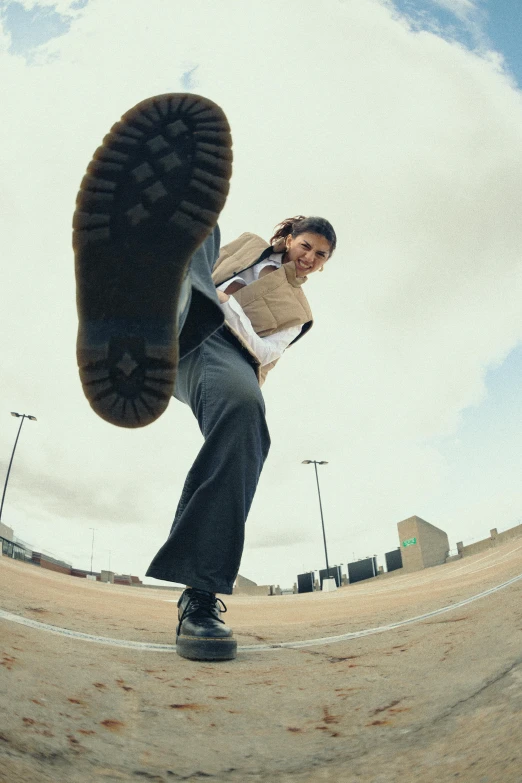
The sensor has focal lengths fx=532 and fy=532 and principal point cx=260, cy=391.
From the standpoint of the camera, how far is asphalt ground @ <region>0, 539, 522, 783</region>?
0.58 meters

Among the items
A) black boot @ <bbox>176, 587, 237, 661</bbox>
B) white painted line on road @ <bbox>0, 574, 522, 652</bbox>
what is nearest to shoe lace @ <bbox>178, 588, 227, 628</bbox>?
black boot @ <bbox>176, 587, 237, 661</bbox>

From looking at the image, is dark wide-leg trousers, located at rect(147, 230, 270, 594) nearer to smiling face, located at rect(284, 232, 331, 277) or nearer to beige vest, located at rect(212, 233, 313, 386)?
beige vest, located at rect(212, 233, 313, 386)

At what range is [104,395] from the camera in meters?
1.48

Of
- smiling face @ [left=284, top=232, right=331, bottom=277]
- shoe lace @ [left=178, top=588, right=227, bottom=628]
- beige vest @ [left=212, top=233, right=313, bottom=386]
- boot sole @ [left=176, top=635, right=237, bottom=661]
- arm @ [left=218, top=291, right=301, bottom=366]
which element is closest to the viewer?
boot sole @ [left=176, top=635, right=237, bottom=661]

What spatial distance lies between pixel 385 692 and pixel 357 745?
0.86ft

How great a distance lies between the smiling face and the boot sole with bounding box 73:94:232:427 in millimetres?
655

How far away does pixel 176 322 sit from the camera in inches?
58.6

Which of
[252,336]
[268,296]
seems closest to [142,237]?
[252,336]

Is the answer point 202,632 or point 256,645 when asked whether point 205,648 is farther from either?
point 256,645

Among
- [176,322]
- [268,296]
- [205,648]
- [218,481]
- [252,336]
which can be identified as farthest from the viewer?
[268,296]

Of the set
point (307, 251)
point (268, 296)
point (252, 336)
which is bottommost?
point (252, 336)

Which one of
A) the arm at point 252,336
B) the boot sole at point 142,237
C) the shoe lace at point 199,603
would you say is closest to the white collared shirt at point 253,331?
the arm at point 252,336

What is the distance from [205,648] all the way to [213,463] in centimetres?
52

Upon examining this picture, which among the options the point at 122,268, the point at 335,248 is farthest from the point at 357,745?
the point at 335,248
